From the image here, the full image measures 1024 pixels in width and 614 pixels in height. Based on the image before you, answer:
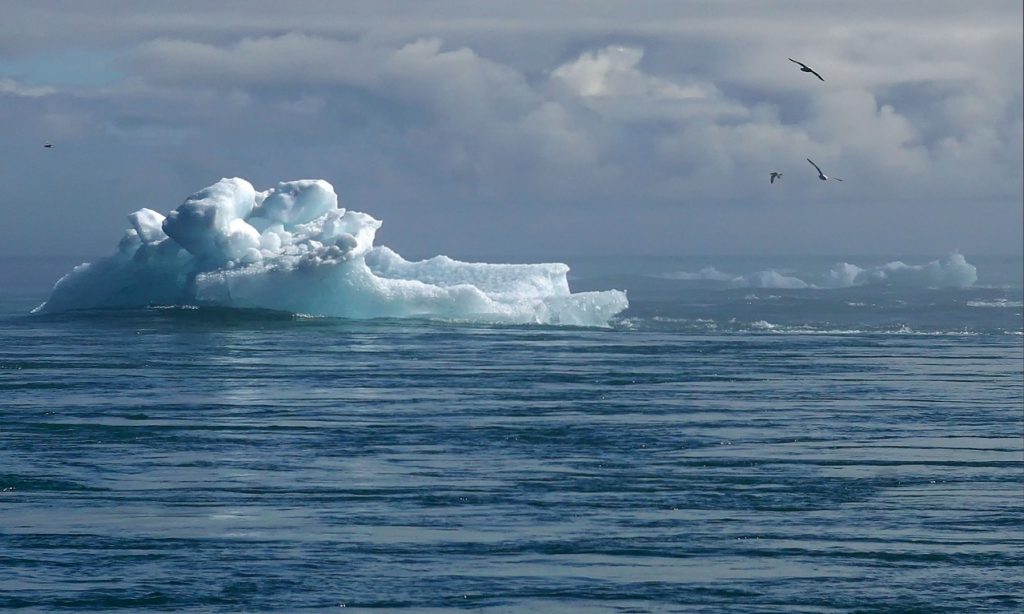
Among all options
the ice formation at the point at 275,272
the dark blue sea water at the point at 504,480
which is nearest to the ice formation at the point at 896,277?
the ice formation at the point at 275,272

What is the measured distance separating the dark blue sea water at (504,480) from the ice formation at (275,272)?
5.89 metres

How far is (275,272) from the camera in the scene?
48.8 meters

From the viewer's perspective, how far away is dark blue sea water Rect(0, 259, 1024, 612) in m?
16.0

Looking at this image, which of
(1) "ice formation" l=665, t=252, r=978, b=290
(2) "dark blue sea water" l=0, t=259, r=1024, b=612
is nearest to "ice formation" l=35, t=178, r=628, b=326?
(2) "dark blue sea water" l=0, t=259, r=1024, b=612

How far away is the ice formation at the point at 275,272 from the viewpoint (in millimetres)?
48594

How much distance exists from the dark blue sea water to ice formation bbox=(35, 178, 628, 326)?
232 inches

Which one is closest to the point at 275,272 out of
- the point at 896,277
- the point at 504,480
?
the point at 504,480

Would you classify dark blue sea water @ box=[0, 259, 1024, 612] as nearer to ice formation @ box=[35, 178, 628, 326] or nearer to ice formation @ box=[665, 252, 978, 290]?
ice formation @ box=[35, 178, 628, 326]

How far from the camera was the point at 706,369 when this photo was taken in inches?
1540

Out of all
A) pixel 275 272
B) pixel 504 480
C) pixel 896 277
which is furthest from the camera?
pixel 896 277

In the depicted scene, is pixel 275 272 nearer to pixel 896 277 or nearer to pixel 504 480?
pixel 504 480

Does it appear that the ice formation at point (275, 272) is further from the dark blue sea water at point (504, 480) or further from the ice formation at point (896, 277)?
the ice formation at point (896, 277)

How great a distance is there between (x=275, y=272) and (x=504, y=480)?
92.8 feet

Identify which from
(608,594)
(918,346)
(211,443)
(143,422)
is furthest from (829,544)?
(918,346)
